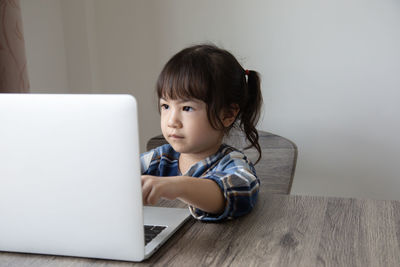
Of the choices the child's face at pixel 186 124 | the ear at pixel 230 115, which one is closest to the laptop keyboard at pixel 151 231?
the child's face at pixel 186 124

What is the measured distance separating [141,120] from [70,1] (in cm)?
62

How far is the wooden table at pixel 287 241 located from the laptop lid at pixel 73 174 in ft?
0.15

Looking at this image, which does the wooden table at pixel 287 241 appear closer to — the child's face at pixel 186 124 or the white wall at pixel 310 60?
the child's face at pixel 186 124

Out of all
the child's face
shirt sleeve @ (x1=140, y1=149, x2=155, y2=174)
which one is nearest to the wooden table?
the child's face

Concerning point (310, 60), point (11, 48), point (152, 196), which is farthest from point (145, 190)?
point (310, 60)

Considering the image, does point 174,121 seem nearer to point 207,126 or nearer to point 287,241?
point 207,126

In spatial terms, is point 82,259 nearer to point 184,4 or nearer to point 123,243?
point 123,243

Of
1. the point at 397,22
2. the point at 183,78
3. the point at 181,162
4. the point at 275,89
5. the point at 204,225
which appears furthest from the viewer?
the point at 275,89

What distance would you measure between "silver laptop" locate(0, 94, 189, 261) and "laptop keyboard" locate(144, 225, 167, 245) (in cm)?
6

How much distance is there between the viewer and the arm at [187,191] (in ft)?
2.72

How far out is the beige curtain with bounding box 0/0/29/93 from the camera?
1.74 metres

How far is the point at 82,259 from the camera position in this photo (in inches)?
31.4

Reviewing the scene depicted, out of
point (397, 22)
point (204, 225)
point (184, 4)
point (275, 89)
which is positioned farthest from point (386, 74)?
point (204, 225)

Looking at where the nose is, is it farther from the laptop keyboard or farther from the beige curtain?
the beige curtain
